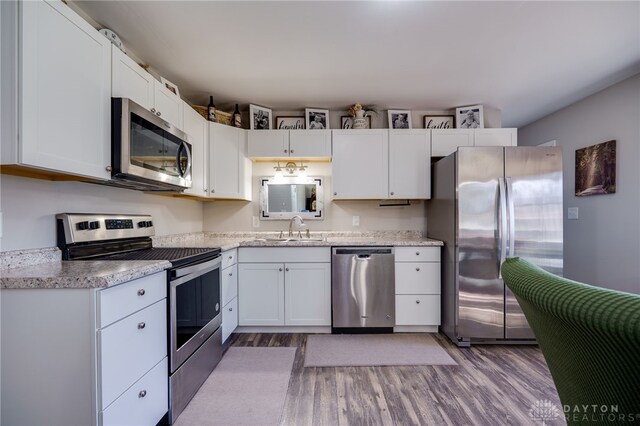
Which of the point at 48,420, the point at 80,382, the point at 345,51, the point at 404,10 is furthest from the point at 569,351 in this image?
the point at 345,51

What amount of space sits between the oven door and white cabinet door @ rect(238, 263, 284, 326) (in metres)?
0.50

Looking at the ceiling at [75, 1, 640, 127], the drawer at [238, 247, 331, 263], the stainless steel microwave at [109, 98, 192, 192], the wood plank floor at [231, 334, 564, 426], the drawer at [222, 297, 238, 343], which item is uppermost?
the ceiling at [75, 1, 640, 127]

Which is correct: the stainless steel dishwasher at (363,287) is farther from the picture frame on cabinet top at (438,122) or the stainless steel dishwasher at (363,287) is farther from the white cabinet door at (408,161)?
the picture frame on cabinet top at (438,122)

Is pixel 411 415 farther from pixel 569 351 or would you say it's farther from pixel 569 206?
pixel 569 206

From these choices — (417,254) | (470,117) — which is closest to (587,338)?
(417,254)

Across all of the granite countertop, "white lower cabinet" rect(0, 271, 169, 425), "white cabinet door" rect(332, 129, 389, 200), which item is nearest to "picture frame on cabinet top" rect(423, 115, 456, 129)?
"white cabinet door" rect(332, 129, 389, 200)

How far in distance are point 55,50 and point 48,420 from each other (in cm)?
155

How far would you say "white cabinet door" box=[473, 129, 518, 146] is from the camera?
2.95 meters

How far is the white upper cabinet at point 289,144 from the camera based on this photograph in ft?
9.71

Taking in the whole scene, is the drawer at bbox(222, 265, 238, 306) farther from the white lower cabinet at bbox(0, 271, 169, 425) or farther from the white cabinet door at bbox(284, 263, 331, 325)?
the white lower cabinet at bbox(0, 271, 169, 425)

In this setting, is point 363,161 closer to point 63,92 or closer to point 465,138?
point 465,138

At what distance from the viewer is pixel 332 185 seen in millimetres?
2988

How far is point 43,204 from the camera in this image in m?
1.42

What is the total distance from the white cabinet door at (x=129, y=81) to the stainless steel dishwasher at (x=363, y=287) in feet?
6.50
